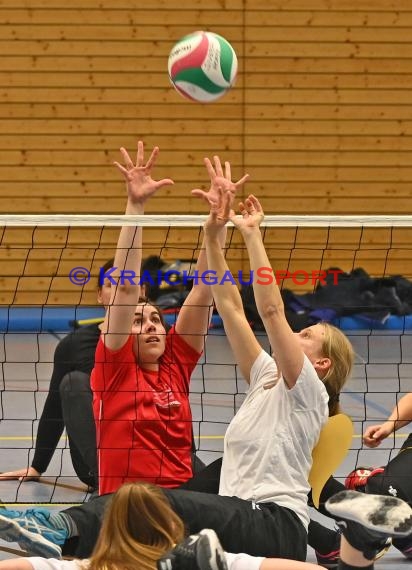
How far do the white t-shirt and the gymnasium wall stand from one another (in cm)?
692

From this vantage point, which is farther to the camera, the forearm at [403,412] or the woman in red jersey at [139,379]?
the forearm at [403,412]

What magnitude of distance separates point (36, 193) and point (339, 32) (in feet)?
11.7

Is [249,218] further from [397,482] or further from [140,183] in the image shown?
[397,482]

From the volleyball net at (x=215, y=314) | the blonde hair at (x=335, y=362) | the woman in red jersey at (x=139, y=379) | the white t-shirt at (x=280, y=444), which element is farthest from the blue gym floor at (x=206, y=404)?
the white t-shirt at (x=280, y=444)

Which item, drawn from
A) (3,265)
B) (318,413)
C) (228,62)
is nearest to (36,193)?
(3,265)

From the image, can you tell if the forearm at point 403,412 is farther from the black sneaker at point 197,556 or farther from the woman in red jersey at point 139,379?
the black sneaker at point 197,556

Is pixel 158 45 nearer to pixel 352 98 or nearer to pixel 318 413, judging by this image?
pixel 352 98

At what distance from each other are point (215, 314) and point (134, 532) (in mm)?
6628

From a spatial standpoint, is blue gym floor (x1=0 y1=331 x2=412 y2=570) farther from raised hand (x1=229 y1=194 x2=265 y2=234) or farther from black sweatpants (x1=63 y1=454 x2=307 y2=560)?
raised hand (x1=229 y1=194 x2=265 y2=234)

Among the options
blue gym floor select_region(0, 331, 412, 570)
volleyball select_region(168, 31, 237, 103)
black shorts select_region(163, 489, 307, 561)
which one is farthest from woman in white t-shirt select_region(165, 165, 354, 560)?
volleyball select_region(168, 31, 237, 103)

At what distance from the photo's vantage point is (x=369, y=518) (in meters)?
2.88

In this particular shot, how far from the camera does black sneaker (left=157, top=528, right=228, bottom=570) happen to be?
268 cm

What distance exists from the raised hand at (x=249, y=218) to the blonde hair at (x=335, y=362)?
1.57 ft

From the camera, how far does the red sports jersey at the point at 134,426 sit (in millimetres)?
3729
